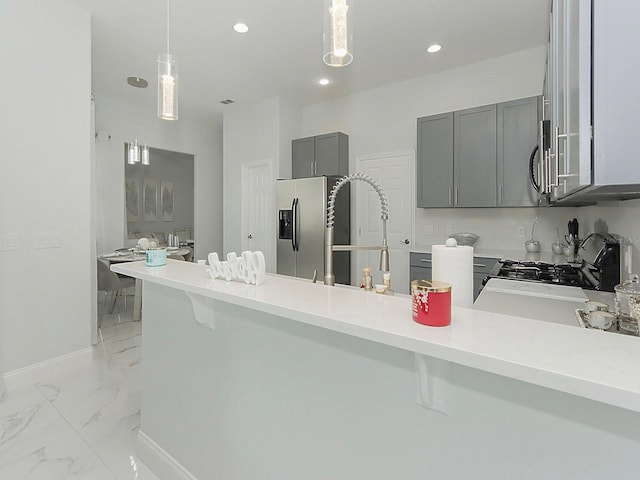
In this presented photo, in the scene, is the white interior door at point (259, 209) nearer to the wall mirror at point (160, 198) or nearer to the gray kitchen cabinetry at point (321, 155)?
the gray kitchen cabinetry at point (321, 155)

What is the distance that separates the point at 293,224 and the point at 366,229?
39.7 inches

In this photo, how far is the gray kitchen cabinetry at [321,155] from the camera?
15.5ft

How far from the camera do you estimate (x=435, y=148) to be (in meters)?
3.88

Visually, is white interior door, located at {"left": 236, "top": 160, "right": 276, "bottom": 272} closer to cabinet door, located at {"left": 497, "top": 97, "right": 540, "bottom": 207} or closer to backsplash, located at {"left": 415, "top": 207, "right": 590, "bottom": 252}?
backsplash, located at {"left": 415, "top": 207, "right": 590, "bottom": 252}

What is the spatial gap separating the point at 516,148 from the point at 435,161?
796mm

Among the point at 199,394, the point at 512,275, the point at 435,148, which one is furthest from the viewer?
the point at 435,148

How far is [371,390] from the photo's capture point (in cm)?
99

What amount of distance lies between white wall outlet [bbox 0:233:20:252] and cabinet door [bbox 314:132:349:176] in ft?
10.9

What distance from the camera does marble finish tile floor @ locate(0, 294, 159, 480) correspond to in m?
1.78

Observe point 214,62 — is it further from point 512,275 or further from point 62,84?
point 512,275

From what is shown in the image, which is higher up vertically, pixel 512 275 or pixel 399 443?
pixel 512 275

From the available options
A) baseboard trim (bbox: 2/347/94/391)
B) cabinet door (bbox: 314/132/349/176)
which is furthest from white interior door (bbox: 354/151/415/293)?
baseboard trim (bbox: 2/347/94/391)

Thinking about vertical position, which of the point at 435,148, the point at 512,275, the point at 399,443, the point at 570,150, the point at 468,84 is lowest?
the point at 399,443

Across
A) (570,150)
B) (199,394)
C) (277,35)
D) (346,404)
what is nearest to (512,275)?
(570,150)
